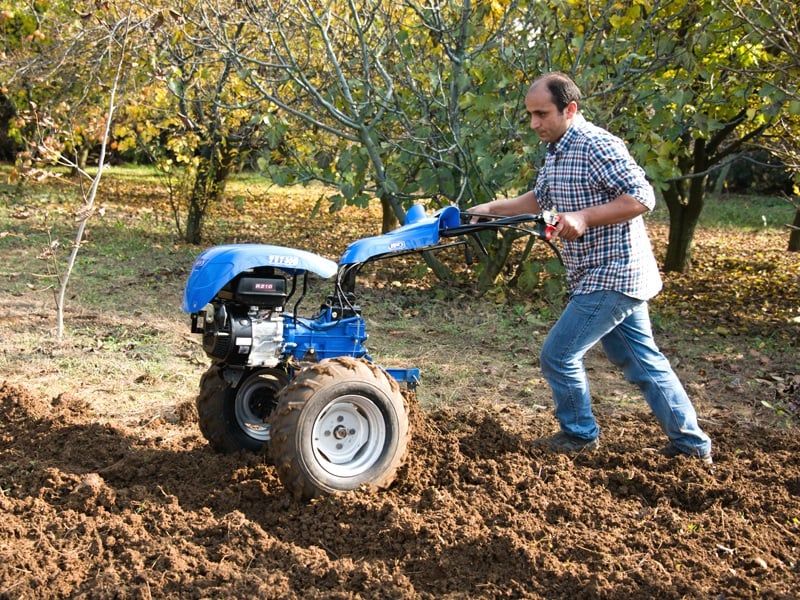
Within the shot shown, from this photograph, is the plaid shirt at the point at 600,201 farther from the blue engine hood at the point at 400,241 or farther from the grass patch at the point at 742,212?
the grass patch at the point at 742,212

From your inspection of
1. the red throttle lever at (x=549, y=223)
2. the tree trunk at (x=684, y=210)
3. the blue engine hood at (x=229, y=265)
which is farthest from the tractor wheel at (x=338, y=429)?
the tree trunk at (x=684, y=210)

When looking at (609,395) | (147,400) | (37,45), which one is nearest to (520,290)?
(609,395)

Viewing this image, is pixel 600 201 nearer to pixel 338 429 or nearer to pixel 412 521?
pixel 338 429

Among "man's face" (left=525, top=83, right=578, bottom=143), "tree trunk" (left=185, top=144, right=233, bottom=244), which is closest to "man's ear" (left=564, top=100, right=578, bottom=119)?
"man's face" (left=525, top=83, right=578, bottom=143)

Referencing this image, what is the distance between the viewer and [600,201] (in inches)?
172

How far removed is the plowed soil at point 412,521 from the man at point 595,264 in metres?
0.27

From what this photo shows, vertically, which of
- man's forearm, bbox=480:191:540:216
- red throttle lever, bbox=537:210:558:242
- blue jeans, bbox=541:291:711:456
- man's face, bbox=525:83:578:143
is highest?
man's face, bbox=525:83:578:143

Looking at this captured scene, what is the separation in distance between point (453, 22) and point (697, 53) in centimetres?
226

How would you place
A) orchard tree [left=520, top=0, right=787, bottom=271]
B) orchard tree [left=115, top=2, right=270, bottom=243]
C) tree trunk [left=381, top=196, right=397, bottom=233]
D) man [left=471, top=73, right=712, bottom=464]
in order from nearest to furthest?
man [left=471, top=73, right=712, bottom=464]
orchard tree [left=520, top=0, right=787, bottom=271]
orchard tree [left=115, top=2, right=270, bottom=243]
tree trunk [left=381, top=196, right=397, bottom=233]

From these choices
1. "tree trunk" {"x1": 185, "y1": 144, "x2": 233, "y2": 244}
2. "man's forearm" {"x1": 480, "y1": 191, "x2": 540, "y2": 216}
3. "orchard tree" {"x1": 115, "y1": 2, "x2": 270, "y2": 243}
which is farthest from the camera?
"tree trunk" {"x1": 185, "y1": 144, "x2": 233, "y2": 244}

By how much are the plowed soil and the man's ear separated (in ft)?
5.47

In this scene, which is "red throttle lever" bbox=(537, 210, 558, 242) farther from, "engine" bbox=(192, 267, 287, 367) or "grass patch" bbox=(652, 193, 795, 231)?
"grass patch" bbox=(652, 193, 795, 231)

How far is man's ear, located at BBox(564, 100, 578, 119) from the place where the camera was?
4.31m

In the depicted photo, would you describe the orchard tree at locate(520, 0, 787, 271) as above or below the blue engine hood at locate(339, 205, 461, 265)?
above
